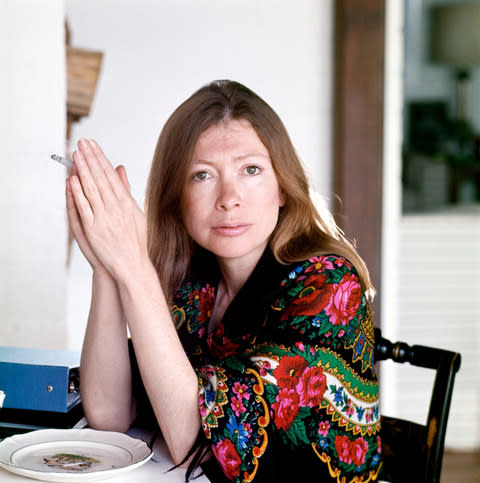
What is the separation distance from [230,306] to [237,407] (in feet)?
0.87

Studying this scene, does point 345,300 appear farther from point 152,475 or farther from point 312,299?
point 152,475

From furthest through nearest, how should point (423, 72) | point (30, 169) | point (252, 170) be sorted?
1. point (423, 72)
2. point (30, 169)
3. point (252, 170)

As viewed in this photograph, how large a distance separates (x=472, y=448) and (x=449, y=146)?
1.57 m

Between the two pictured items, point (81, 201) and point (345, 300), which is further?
point (345, 300)

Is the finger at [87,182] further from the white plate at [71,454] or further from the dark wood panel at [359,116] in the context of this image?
the dark wood panel at [359,116]

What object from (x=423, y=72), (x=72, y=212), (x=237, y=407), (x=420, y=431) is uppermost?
(x=423, y=72)

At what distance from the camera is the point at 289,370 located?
991mm

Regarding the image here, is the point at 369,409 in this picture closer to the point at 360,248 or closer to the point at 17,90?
the point at 17,90

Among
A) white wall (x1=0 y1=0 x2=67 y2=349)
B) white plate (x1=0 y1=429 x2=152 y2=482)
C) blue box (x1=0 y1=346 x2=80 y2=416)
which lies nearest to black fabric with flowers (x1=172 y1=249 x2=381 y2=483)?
white plate (x1=0 y1=429 x2=152 y2=482)

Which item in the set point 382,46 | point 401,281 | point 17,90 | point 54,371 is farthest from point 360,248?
point 54,371

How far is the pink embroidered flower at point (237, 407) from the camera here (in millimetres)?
943

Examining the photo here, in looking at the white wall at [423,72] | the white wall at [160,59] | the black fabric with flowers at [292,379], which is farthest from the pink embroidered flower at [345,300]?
the white wall at [423,72]

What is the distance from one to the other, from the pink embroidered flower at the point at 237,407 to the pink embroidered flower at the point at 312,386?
88mm

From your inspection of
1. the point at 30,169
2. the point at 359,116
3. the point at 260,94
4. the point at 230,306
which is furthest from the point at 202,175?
the point at 359,116
